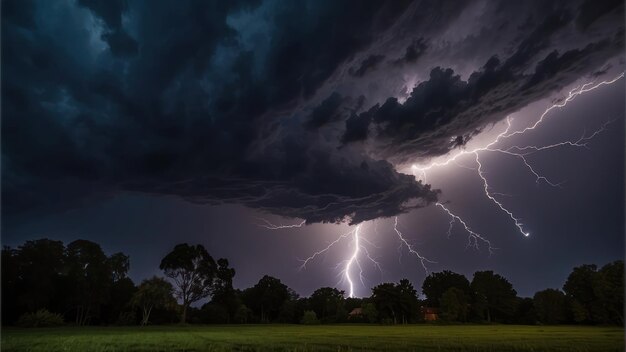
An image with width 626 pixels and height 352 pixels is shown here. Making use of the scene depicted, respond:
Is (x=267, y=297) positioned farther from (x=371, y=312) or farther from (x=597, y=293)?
(x=597, y=293)

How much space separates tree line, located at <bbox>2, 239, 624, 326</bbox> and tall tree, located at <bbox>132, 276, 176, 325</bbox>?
0.14 m

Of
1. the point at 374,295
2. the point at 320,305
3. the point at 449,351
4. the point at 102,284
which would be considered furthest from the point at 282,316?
the point at 449,351

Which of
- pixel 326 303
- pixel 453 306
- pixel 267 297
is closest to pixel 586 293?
pixel 453 306

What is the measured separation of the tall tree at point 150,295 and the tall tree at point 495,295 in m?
71.9

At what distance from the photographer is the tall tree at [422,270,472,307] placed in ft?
349

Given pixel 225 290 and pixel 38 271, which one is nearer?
pixel 38 271

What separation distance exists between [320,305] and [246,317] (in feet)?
68.9

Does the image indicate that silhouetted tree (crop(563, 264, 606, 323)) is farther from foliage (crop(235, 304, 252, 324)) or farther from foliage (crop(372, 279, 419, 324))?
foliage (crop(235, 304, 252, 324))

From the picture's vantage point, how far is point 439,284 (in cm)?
10900

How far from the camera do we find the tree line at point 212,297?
4622 cm

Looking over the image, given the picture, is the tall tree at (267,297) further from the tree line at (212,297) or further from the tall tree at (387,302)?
the tall tree at (387,302)

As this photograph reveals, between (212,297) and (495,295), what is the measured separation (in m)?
67.8

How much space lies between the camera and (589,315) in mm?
65938

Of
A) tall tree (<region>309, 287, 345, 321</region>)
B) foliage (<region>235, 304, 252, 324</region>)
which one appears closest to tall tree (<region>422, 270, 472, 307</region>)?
tall tree (<region>309, 287, 345, 321</region>)
